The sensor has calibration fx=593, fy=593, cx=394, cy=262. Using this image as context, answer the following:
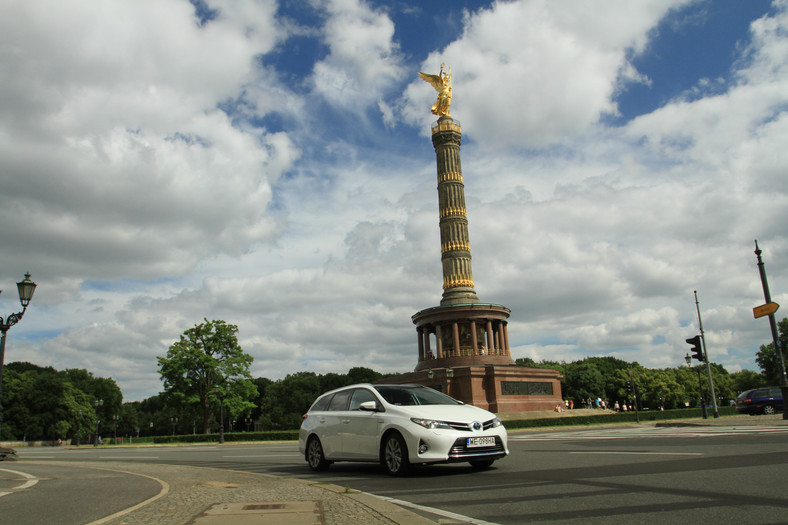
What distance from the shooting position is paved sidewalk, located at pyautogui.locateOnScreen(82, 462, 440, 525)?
578 centimetres

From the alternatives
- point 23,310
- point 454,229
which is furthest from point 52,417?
point 23,310

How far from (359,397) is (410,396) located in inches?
46.8

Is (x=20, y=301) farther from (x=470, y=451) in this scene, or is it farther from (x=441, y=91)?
(x=441, y=91)

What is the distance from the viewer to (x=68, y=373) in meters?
106

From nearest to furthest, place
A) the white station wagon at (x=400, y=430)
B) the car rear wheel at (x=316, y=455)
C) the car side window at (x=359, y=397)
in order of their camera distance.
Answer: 1. the white station wagon at (x=400, y=430)
2. the car side window at (x=359, y=397)
3. the car rear wheel at (x=316, y=455)

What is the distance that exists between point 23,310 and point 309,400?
247 ft

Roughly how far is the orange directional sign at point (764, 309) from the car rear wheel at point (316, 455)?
17346 mm

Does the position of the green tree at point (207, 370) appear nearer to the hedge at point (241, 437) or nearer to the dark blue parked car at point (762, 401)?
the hedge at point (241, 437)

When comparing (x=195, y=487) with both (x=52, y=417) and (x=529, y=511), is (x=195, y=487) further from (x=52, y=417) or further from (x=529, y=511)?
(x=52, y=417)

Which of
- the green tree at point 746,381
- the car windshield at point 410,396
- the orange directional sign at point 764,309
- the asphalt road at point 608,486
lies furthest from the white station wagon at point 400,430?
the green tree at point 746,381

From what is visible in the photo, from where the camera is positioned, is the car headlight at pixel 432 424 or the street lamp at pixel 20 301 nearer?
the car headlight at pixel 432 424

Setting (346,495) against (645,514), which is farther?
(346,495)

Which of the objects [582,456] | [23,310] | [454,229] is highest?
[454,229]

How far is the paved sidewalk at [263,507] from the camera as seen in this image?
5.78m
